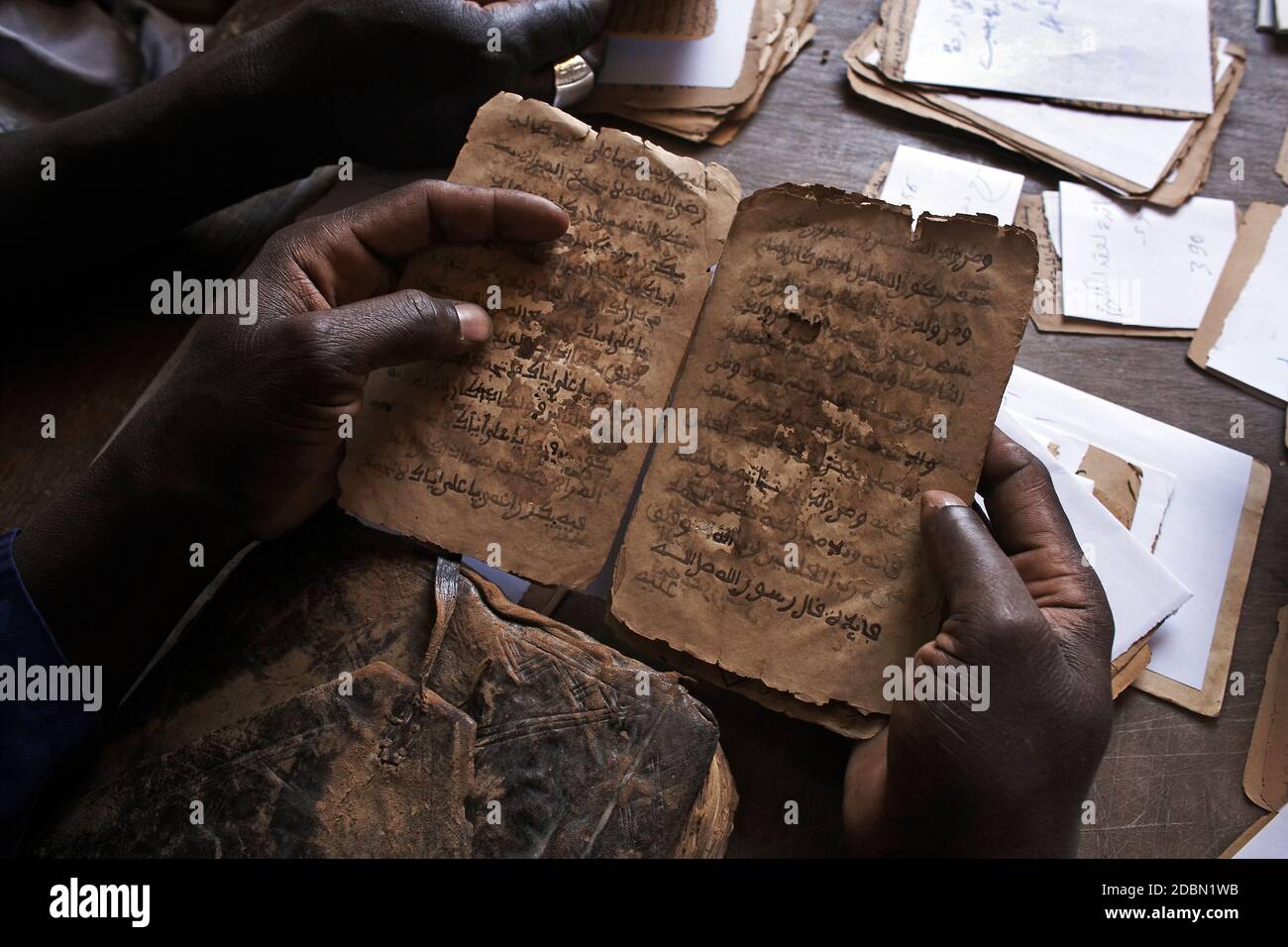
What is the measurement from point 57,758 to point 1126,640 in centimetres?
122

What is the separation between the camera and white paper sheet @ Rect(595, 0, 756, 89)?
138 centimetres

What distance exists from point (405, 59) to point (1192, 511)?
1.21 meters

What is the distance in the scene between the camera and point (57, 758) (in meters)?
0.89

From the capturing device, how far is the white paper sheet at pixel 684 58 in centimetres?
138

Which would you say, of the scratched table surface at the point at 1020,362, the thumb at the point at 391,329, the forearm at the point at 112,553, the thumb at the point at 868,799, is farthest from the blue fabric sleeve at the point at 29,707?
the thumb at the point at 868,799

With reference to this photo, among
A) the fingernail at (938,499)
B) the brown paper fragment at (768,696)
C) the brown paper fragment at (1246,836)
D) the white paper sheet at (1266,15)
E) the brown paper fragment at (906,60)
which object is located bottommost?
the brown paper fragment at (1246,836)

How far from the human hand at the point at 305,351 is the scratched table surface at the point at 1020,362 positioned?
0.36 meters

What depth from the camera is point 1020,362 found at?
3.97 ft

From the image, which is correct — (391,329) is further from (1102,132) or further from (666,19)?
(1102,132)

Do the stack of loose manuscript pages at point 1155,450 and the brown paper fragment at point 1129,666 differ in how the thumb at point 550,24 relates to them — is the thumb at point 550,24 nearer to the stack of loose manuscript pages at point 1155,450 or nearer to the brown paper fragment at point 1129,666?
the stack of loose manuscript pages at point 1155,450

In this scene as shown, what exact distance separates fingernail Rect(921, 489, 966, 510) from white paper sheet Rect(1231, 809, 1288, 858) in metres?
A: 0.56

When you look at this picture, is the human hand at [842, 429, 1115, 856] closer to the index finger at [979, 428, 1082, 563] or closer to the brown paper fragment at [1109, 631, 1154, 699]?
the index finger at [979, 428, 1082, 563]

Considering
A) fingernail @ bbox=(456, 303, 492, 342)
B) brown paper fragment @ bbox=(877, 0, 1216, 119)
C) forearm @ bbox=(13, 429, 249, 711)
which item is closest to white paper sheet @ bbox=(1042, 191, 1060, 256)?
brown paper fragment @ bbox=(877, 0, 1216, 119)

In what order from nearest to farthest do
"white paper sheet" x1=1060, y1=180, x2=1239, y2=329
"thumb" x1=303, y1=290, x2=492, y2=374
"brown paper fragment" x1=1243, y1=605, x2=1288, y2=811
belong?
"thumb" x1=303, y1=290, x2=492, y2=374
"brown paper fragment" x1=1243, y1=605, x2=1288, y2=811
"white paper sheet" x1=1060, y1=180, x2=1239, y2=329
